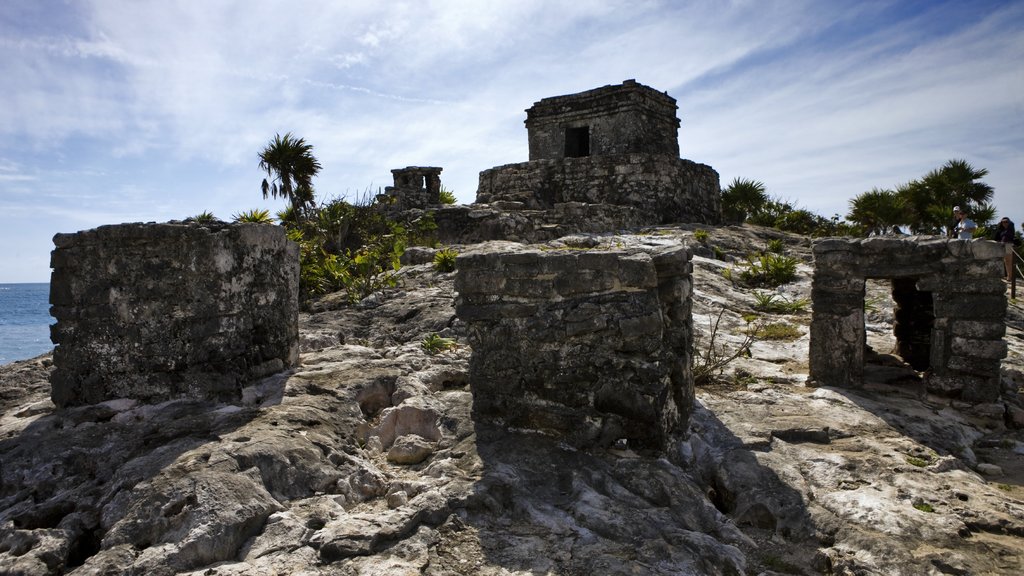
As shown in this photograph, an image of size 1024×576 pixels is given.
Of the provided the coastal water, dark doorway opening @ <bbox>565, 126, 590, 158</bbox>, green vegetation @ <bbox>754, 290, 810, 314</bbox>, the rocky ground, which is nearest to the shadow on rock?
the rocky ground

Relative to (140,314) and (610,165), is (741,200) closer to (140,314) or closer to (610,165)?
(610,165)

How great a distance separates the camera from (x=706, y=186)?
15.7 m

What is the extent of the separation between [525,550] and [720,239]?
36.1ft

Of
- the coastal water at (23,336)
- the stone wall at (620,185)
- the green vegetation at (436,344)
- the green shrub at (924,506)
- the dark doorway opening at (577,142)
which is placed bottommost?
the coastal water at (23,336)

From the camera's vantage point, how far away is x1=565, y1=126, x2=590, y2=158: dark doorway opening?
17234mm

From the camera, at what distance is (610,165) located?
14.6 m

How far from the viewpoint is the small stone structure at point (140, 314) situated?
4.45 m

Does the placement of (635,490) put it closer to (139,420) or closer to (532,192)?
(139,420)

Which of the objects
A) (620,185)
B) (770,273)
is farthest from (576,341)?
(620,185)

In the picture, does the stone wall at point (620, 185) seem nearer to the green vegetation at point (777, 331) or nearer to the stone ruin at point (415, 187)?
the stone ruin at point (415, 187)

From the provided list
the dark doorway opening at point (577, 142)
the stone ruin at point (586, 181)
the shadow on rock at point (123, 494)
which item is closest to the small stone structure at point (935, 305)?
the shadow on rock at point (123, 494)

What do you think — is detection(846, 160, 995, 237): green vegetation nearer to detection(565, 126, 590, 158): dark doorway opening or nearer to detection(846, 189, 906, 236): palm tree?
detection(846, 189, 906, 236): palm tree

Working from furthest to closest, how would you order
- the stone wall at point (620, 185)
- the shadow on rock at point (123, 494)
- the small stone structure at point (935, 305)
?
the stone wall at point (620, 185)
the small stone structure at point (935, 305)
the shadow on rock at point (123, 494)

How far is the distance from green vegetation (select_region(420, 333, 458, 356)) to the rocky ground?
118mm
